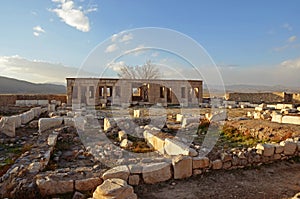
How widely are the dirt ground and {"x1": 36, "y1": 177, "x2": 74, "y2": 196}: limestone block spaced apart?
1285 millimetres

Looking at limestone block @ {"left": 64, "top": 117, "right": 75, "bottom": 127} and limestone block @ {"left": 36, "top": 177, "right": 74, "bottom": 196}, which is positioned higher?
limestone block @ {"left": 64, "top": 117, "right": 75, "bottom": 127}

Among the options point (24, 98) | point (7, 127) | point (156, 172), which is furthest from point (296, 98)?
point (24, 98)

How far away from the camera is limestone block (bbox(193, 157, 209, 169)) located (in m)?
5.67

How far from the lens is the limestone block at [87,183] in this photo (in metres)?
4.71

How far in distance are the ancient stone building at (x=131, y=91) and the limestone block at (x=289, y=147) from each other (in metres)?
22.6

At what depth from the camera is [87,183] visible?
4.75m

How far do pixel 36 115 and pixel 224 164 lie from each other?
48.0ft

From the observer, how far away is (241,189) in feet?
16.4

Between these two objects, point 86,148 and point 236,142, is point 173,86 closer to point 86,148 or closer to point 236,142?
point 236,142

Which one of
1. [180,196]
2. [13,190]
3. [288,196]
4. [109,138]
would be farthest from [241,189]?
[109,138]

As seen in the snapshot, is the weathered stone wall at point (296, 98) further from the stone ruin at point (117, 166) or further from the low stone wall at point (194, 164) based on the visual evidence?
the low stone wall at point (194, 164)

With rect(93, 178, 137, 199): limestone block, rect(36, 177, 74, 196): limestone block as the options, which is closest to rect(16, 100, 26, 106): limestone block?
rect(36, 177, 74, 196): limestone block

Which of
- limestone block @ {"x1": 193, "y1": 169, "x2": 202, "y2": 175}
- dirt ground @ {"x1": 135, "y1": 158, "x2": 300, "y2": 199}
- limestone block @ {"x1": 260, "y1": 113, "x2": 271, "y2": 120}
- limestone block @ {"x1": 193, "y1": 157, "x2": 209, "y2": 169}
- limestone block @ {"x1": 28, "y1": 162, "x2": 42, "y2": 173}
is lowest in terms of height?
dirt ground @ {"x1": 135, "y1": 158, "x2": 300, "y2": 199}

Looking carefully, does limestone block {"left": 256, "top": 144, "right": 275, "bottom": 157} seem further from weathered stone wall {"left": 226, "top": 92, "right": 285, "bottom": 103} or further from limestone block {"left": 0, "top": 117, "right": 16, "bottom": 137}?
weathered stone wall {"left": 226, "top": 92, "right": 285, "bottom": 103}
